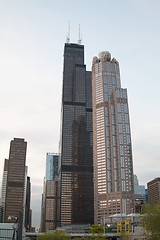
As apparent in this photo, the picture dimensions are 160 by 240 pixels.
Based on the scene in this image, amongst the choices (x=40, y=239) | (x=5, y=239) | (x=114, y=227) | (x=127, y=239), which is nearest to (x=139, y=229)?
(x=127, y=239)

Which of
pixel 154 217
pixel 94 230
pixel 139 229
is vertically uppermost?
pixel 154 217

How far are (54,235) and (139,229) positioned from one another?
3015 centimetres

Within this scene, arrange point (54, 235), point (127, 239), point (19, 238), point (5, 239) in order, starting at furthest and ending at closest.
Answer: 1. point (54, 235)
2. point (127, 239)
3. point (5, 239)
4. point (19, 238)

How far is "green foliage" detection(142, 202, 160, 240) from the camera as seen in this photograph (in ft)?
207

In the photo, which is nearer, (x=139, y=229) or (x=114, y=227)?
(x=139, y=229)

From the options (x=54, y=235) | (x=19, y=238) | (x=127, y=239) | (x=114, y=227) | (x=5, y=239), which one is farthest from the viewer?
(x=114, y=227)

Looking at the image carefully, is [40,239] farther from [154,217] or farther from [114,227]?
[114,227]

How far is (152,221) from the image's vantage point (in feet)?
211

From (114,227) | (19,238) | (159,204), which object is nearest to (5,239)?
(19,238)

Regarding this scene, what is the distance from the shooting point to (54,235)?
94562mm

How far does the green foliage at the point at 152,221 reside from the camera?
207ft

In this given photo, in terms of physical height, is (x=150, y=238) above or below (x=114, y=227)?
above

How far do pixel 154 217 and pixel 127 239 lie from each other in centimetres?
2818

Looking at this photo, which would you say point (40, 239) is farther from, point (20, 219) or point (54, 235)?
point (20, 219)
